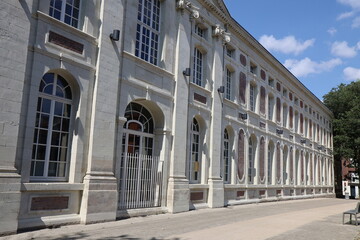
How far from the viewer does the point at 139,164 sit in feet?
39.4

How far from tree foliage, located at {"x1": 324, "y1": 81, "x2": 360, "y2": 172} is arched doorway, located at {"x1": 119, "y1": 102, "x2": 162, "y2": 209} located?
27046mm

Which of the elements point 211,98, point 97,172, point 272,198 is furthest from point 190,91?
point 272,198

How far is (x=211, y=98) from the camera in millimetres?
16578

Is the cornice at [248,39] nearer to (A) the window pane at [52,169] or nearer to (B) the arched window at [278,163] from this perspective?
(B) the arched window at [278,163]

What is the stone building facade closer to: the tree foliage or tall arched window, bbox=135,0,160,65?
tall arched window, bbox=135,0,160,65

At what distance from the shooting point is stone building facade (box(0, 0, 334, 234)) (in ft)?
27.5

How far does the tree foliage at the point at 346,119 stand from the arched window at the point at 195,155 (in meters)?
23.7

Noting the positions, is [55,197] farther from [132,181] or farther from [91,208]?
[132,181]

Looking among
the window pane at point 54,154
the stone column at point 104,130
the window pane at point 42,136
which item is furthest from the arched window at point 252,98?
the window pane at point 42,136

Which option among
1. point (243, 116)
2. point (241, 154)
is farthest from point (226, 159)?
point (243, 116)

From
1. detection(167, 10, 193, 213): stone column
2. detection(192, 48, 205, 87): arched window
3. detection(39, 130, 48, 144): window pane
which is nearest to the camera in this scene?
detection(39, 130, 48, 144): window pane

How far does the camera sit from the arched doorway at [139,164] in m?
11.5

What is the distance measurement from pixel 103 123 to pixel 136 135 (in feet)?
7.69

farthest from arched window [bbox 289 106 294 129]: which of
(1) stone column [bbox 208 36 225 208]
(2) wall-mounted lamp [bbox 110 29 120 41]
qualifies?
(2) wall-mounted lamp [bbox 110 29 120 41]
